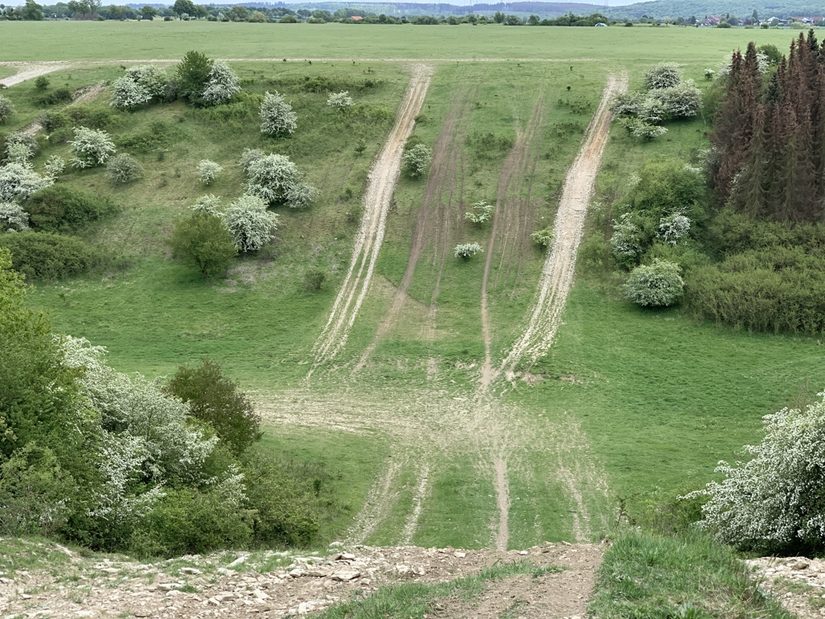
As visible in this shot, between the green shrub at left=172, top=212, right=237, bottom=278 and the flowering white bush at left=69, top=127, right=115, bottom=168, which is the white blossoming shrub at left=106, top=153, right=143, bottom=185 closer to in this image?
the flowering white bush at left=69, top=127, right=115, bottom=168

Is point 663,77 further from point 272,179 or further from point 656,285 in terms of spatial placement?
point 272,179

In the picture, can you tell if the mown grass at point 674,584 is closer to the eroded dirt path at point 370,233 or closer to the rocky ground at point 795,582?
the rocky ground at point 795,582

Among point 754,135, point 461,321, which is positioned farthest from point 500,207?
point 754,135

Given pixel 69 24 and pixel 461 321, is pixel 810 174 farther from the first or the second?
pixel 69 24

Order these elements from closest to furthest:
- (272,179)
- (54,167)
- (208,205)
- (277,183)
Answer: (208,205), (277,183), (272,179), (54,167)

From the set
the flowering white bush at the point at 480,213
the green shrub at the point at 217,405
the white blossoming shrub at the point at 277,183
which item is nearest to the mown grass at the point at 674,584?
the green shrub at the point at 217,405

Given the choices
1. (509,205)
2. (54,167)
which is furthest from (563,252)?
(54,167)

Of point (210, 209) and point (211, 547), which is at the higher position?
point (210, 209)
